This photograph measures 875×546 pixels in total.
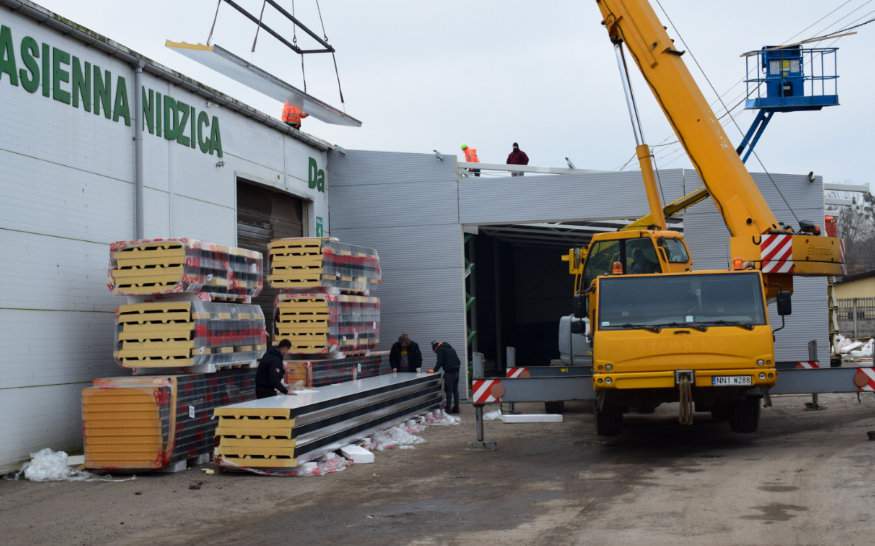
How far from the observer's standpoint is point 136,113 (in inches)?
634

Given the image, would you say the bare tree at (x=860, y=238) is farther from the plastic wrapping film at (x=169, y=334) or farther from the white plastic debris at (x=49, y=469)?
the white plastic debris at (x=49, y=469)

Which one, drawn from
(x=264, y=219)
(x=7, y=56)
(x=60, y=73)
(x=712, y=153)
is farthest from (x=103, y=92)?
(x=712, y=153)

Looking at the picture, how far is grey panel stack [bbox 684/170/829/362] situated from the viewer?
22578 millimetres

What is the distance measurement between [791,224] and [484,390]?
1221cm

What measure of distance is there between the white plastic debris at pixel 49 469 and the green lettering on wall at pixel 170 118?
6.15 metres

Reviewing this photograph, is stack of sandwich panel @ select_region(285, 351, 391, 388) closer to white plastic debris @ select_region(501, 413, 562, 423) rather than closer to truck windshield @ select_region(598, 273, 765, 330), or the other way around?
white plastic debris @ select_region(501, 413, 562, 423)

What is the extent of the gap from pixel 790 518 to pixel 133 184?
11466mm

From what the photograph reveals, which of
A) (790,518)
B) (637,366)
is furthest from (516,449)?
(790,518)

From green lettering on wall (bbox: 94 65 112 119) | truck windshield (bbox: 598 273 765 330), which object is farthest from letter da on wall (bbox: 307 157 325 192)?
truck windshield (bbox: 598 273 765 330)

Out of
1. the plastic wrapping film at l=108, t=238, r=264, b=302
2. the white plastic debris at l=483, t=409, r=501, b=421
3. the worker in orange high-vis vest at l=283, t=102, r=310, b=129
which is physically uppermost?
the worker in orange high-vis vest at l=283, t=102, r=310, b=129

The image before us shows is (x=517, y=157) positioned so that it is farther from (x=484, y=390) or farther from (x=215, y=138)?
(x=484, y=390)

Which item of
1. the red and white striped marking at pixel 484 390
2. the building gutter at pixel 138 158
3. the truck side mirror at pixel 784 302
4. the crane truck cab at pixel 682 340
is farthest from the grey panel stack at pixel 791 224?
the building gutter at pixel 138 158

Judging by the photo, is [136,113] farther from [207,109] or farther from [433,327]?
[433,327]

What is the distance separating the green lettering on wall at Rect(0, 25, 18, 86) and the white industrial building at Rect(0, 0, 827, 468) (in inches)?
0.9
